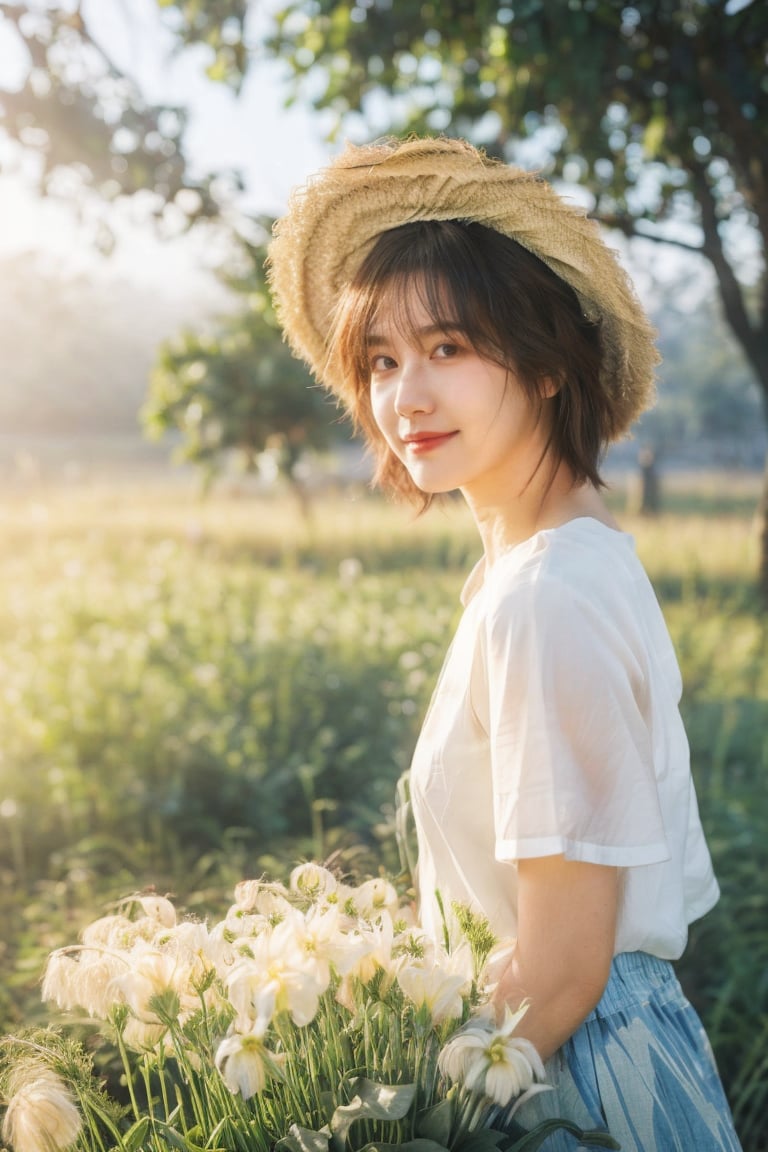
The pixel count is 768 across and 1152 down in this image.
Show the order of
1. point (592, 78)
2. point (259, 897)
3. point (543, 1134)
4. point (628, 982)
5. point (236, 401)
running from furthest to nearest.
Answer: point (236, 401) < point (592, 78) < point (628, 982) < point (259, 897) < point (543, 1134)

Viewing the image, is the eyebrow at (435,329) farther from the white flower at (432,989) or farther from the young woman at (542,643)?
the white flower at (432,989)

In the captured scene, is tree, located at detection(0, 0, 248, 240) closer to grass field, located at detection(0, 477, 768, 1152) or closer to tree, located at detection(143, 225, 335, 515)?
grass field, located at detection(0, 477, 768, 1152)

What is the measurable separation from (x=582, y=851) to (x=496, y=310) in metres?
0.76

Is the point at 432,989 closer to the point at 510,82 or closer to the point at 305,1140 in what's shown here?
the point at 305,1140

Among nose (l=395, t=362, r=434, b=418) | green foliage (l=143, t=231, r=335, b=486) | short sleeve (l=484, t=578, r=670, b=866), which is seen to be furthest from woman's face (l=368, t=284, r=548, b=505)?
green foliage (l=143, t=231, r=335, b=486)

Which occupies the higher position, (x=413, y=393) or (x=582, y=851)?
(x=413, y=393)

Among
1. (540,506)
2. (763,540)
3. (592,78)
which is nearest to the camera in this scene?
(540,506)

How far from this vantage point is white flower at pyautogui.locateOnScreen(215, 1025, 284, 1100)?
1.03 meters

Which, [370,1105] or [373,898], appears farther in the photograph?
[373,898]

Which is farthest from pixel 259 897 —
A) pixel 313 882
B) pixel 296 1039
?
pixel 296 1039

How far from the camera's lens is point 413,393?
1.48m

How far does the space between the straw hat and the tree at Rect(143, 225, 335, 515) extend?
9.97 metres

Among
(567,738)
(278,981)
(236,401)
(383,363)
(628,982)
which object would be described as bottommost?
(628,982)

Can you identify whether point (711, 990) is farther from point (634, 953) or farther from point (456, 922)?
point (456, 922)
